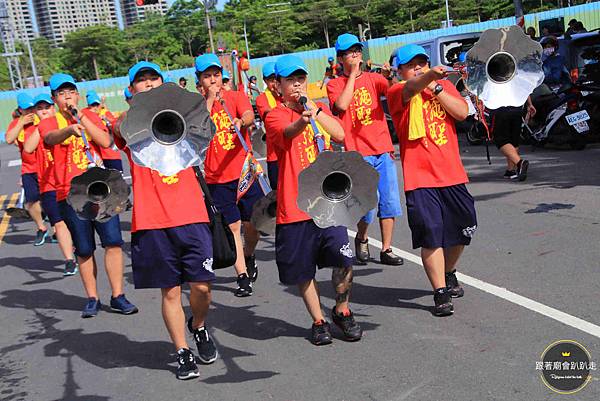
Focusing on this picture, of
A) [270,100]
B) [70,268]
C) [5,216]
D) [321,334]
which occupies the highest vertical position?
[270,100]

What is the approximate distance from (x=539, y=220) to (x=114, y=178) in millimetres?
4416

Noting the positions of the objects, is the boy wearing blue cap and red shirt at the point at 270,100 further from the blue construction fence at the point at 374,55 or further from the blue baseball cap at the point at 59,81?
the blue construction fence at the point at 374,55

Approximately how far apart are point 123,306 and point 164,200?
224 centimetres

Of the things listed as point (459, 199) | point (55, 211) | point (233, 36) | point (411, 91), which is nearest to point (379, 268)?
point (459, 199)

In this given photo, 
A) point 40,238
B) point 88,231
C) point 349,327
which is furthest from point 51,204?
point 349,327

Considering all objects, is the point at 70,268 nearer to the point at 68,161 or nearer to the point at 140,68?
the point at 68,161

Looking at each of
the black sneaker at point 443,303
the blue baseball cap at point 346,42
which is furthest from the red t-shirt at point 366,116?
the black sneaker at point 443,303

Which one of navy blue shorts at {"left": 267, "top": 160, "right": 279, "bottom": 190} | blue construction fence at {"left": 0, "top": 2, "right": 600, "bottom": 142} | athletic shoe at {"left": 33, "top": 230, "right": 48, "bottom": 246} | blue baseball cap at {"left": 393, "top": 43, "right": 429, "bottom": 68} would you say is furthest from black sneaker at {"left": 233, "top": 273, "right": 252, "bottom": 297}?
blue construction fence at {"left": 0, "top": 2, "right": 600, "bottom": 142}

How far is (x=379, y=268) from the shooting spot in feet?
24.3

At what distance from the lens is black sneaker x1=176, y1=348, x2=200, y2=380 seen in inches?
199

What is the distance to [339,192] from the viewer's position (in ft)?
16.1

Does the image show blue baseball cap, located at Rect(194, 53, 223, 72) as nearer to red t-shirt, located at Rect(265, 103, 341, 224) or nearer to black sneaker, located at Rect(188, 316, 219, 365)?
red t-shirt, located at Rect(265, 103, 341, 224)

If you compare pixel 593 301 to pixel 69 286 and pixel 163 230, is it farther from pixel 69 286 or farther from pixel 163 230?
pixel 69 286

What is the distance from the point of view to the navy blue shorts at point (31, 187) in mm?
11547
